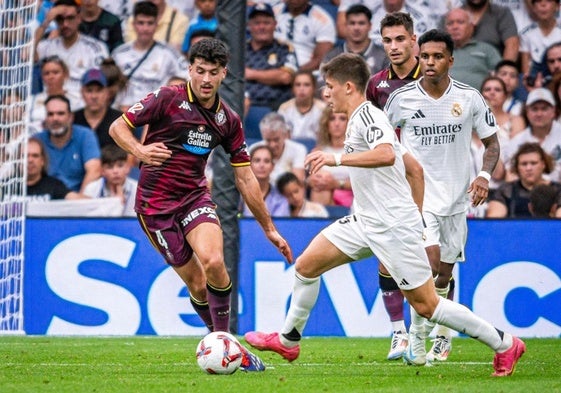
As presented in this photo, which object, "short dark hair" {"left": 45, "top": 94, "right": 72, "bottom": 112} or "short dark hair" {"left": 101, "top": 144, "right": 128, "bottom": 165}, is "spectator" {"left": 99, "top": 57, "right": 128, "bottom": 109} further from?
"short dark hair" {"left": 101, "top": 144, "right": 128, "bottom": 165}

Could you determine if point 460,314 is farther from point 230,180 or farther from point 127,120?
point 230,180

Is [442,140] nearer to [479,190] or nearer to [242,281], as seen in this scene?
[479,190]

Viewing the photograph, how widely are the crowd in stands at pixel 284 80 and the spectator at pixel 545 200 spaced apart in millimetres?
15

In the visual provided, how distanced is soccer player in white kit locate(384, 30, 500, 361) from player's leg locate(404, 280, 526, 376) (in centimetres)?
164

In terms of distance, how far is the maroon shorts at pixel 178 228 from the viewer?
917 centimetres

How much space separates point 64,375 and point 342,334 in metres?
5.49

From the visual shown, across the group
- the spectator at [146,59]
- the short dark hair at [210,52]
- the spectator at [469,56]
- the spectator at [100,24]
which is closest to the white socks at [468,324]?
the short dark hair at [210,52]

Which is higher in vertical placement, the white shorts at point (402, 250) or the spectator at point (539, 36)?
the spectator at point (539, 36)

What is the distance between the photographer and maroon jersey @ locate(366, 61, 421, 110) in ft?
33.7

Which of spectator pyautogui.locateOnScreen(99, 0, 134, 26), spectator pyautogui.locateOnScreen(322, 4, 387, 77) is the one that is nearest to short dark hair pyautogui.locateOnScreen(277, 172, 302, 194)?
spectator pyautogui.locateOnScreen(322, 4, 387, 77)

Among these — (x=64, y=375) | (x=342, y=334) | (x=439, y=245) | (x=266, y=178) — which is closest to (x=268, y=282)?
(x=342, y=334)

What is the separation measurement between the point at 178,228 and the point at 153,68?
25.0ft

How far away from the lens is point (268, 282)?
526 inches

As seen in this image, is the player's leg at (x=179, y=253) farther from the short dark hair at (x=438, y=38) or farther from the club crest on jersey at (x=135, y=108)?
the short dark hair at (x=438, y=38)
